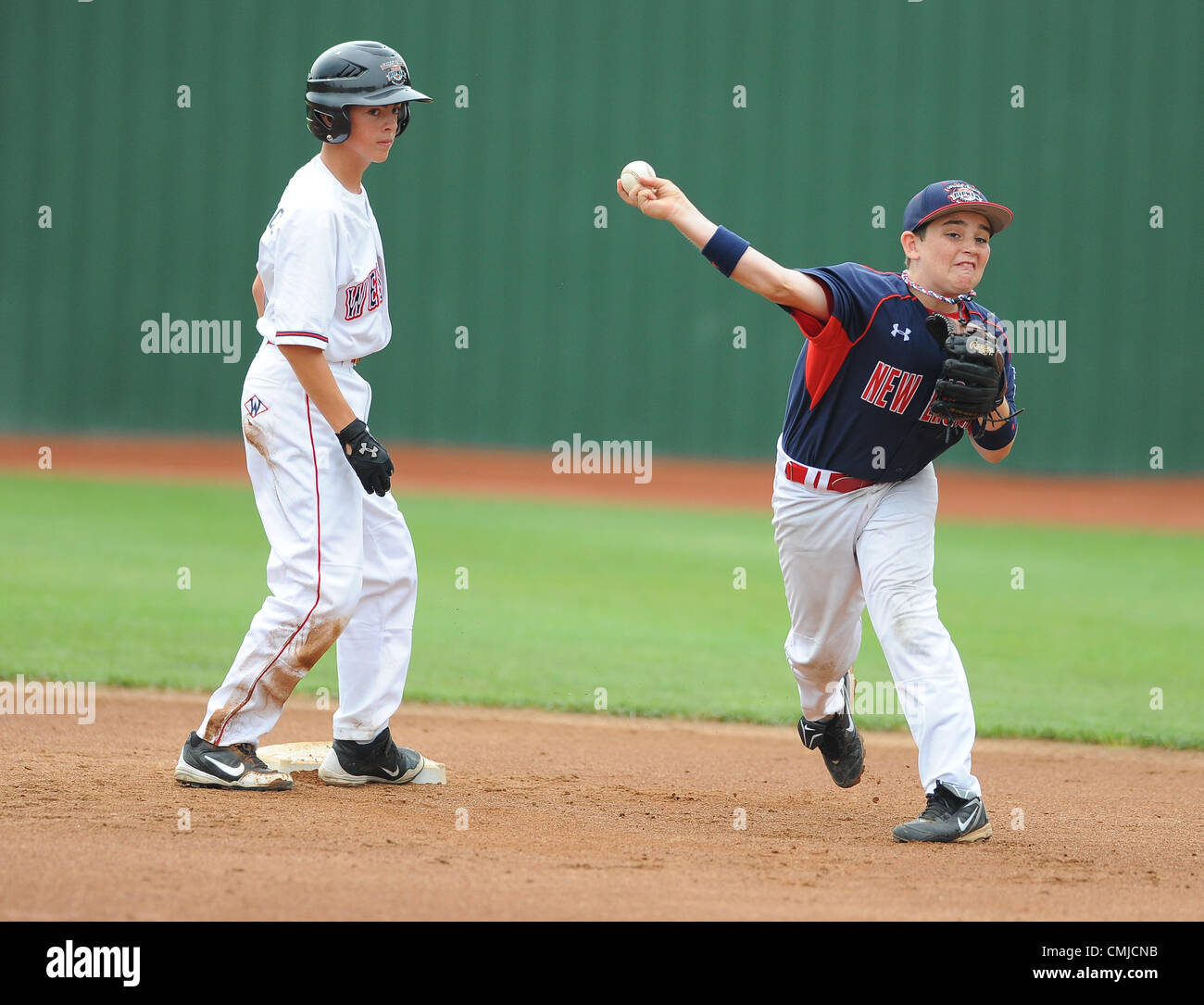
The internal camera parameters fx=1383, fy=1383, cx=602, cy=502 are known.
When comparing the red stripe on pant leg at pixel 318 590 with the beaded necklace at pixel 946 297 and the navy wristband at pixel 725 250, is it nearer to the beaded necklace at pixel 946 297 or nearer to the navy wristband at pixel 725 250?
the navy wristband at pixel 725 250

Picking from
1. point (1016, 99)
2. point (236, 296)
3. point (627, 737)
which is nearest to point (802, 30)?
point (1016, 99)

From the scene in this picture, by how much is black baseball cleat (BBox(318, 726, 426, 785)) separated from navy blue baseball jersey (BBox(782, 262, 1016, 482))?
5.35 ft

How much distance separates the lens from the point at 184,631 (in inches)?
306

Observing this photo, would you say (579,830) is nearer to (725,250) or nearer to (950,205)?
(725,250)

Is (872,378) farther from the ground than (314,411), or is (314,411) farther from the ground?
(872,378)

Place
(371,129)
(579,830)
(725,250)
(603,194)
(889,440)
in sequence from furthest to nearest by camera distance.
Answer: (603,194) → (371,129) → (889,440) → (579,830) → (725,250)

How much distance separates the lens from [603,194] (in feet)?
57.5

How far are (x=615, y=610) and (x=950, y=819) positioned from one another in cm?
520

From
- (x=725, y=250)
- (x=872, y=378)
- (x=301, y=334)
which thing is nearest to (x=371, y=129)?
(x=301, y=334)

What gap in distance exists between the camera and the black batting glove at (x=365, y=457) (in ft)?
13.0

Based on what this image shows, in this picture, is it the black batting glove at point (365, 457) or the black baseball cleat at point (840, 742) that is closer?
the black batting glove at point (365, 457)

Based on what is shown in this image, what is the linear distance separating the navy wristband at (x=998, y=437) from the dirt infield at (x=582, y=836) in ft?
3.88

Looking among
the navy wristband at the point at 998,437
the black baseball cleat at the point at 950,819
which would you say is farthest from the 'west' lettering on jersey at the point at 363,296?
the black baseball cleat at the point at 950,819

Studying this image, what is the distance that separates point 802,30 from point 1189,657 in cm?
1134
